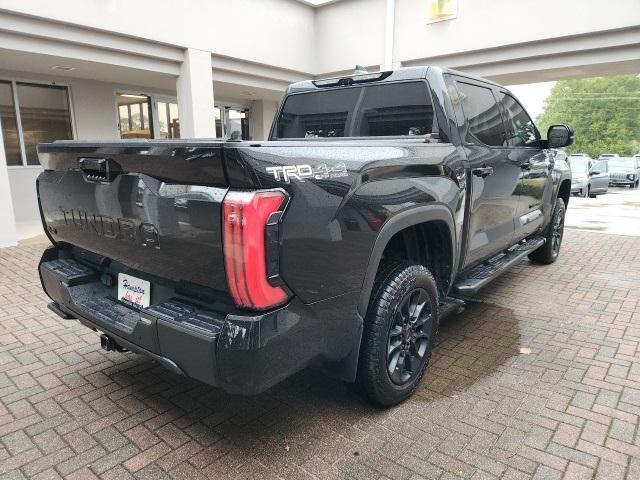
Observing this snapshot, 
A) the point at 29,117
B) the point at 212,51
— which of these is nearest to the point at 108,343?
the point at 212,51

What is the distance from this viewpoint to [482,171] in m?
3.39

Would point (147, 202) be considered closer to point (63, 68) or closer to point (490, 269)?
point (490, 269)

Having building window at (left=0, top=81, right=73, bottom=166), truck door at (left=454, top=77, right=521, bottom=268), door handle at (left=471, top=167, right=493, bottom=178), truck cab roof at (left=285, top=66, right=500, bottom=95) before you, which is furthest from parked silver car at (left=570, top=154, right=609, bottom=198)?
building window at (left=0, top=81, right=73, bottom=166)

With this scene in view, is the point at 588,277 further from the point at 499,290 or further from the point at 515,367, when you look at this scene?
the point at 515,367

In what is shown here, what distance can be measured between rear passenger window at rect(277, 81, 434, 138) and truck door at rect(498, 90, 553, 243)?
104 centimetres

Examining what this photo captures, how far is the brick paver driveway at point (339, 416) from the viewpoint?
2.25 m

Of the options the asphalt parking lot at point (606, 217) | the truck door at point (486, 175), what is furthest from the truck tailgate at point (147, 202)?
the asphalt parking lot at point (606, 217)

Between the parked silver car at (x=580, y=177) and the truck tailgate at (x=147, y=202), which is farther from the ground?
the truck tailgate at (x=147, y=202)

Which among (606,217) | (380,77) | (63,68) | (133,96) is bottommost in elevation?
(606,217)

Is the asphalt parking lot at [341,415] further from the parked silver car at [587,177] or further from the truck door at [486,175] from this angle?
the parked silver car at [587,177]

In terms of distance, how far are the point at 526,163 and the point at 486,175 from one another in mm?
1148

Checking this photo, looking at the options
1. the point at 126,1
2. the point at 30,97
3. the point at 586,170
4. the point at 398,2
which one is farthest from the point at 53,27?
the point at 586,170

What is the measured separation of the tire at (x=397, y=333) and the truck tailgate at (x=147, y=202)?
3.11 feet

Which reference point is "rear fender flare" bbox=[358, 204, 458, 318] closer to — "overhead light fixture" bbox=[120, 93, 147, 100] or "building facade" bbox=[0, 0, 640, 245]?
"building facade" bbox=[0, 0, 640, 245]
